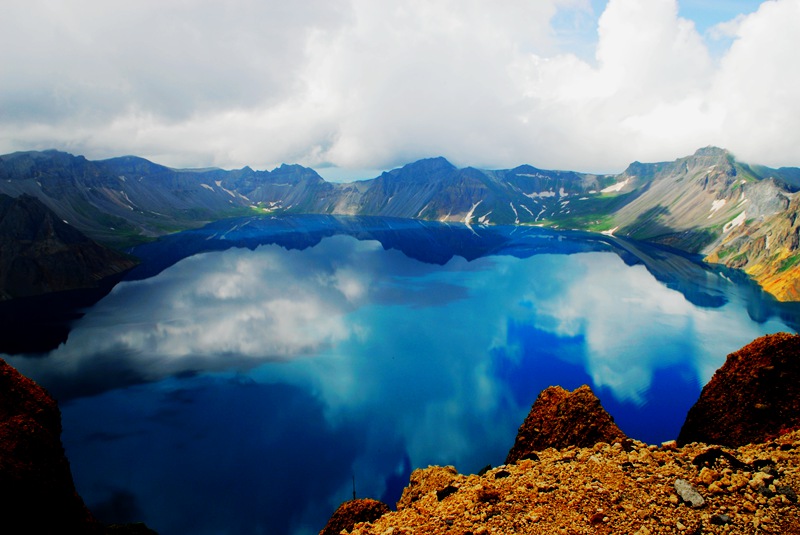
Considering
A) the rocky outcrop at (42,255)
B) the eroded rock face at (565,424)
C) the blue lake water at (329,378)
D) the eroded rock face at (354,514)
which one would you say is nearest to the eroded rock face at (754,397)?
the eroded rock face at (565,424)

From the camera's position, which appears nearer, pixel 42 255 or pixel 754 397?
pixel 754 397

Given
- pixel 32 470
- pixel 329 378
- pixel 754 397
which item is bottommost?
pixel 329 378

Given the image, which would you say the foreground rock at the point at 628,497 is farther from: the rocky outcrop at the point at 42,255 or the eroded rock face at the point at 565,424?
the rocky outcrop at the point at 42,255

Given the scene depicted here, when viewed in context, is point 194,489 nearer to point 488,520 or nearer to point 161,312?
→ point 488,520

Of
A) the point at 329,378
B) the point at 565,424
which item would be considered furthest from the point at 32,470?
the point at 329,378

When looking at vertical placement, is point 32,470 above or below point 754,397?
below

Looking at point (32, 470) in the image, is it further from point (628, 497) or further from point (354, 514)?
point (628, 497)

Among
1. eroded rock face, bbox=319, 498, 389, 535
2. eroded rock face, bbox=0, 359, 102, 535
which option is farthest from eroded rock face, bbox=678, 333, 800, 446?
eroded rock face, bbox=0, 359, 102, 535
